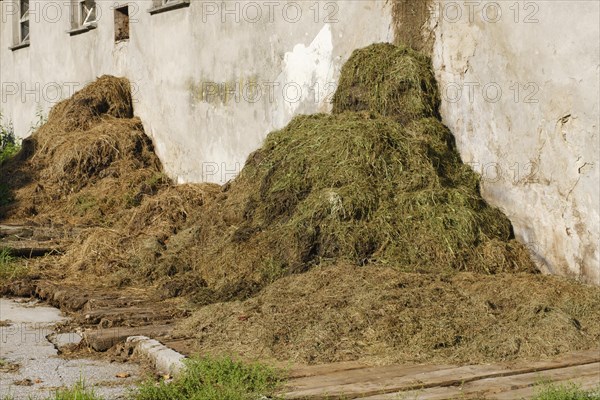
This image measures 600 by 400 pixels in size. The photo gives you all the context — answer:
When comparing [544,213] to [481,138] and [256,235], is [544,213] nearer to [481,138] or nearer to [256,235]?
[481,138]

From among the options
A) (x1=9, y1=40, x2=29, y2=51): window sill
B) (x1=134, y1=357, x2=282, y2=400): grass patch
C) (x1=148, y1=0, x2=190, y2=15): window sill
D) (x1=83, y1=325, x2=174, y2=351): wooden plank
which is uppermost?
(x1=9, y1=40, x2=29, y2=51): window sill

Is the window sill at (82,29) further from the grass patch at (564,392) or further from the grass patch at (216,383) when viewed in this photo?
the grass patch at (564,392)

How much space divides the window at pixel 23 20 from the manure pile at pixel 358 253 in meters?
9.40

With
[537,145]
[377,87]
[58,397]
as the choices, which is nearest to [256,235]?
[377,87]

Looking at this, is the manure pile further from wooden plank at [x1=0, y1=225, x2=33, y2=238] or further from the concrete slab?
wooden plank at [x1=0, y1=225, x2=33, y2=238]

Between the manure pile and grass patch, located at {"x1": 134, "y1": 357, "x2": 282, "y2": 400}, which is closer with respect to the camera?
grass patch, located at {"x1": 134, "y1": 357, "x2": 282, "y2": 400}

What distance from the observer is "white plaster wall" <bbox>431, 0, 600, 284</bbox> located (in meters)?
6.89

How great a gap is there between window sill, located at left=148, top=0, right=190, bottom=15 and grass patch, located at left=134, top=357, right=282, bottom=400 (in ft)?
25.5

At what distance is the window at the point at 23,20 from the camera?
18.1m

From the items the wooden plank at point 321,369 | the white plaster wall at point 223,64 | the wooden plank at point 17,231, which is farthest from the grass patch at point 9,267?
the wooden plank at point 321,369

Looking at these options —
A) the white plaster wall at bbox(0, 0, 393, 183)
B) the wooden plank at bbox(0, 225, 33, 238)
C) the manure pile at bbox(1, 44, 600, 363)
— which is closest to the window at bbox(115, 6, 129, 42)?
the white plaster wall at bbox(0, 0, 393, 183)

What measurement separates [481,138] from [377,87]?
1.11 meters

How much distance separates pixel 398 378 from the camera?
473 cm

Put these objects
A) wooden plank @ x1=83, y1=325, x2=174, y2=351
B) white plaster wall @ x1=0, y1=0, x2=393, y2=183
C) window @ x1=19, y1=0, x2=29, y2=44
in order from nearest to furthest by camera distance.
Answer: wooden plank @ x1=83, y1=325, x2=174, y2=351 < white plaster wall @ x1=0, y1=0, x2=393, y2=183 < window @ x1=19, y1=0, x2=29, y2=44
